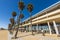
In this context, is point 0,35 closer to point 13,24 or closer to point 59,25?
point 59,25

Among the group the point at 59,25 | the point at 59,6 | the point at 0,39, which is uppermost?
the point at 59,6

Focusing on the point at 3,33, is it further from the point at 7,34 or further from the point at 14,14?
the point at 14,14

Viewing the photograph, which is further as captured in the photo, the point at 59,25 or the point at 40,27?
the point at 40,27

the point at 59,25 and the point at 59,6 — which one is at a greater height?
the point at 59,6

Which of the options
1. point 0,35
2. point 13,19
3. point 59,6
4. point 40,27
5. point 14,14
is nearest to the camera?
point 0,35

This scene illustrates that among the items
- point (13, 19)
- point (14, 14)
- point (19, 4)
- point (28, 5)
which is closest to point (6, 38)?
point (19, 4)

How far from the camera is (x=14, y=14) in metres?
62.1

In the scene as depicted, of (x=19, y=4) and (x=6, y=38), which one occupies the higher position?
(x=19, y=4)

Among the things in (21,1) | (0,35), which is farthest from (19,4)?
(0,35)

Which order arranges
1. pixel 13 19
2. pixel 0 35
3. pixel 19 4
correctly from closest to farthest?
pixel 0 35 < pixel 19 4 < pixel 13 19

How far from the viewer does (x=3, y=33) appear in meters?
5.91

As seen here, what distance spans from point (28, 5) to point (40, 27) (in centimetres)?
995

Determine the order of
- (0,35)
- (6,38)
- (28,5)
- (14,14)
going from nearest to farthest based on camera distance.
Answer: (6,38), (0,35), (28,5), (14,14)

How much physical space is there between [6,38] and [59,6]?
1061 inches
